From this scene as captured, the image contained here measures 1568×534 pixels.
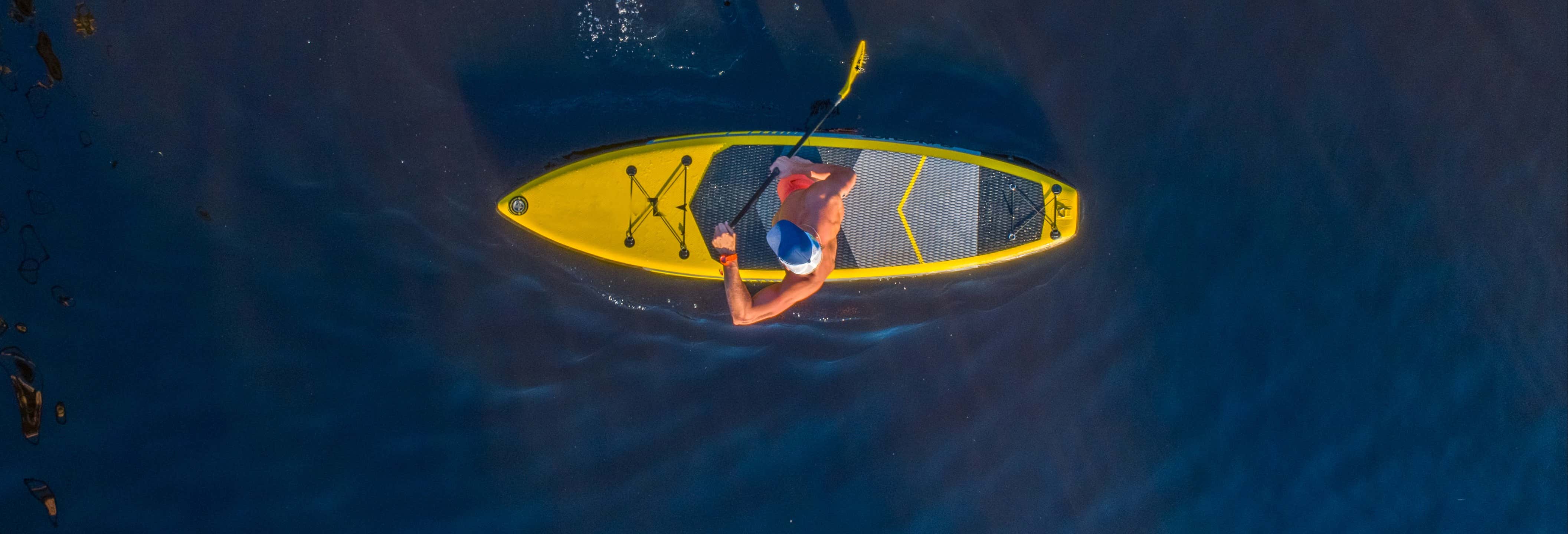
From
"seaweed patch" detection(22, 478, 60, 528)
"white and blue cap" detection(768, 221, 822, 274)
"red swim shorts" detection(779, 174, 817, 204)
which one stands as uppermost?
"red swim shorts" detection(779, 174, 817, 204)

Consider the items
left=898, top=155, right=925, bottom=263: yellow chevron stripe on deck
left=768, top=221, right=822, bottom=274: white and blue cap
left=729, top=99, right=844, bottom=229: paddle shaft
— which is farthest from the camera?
left=898, top=155, right=925, bottom=263: yellow chevron stripe on deck

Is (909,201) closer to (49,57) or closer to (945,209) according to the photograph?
(945,209)

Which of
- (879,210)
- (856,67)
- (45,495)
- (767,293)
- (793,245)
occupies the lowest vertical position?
(45,495)

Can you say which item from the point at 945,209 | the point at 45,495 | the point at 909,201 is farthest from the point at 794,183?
the point at 45,495

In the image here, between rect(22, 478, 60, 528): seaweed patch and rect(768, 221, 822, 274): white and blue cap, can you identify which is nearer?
rect(768, 221, 822, 274): white and blue cap

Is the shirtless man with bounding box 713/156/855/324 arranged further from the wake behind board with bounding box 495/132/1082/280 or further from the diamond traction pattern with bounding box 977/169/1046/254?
the diamond traction pattern with bounding box 977/169/1046/254

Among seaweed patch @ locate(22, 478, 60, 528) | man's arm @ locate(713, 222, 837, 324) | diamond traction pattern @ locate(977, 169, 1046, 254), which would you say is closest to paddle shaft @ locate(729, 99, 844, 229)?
man's arm @ locate(713, 222, 837, 324)
